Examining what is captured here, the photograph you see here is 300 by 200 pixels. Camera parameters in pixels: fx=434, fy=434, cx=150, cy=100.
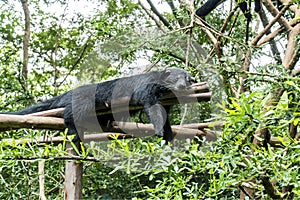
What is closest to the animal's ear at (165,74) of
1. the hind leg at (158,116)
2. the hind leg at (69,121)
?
the hind leg at (158,116)

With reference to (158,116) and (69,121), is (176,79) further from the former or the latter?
(69,121)

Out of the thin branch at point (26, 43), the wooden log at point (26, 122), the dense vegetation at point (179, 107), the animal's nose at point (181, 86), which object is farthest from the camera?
the thin branch at point (26, 43)

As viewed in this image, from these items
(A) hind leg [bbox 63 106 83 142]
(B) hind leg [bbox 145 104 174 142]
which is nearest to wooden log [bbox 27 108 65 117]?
(A) hind leg [bbox 63 106 83 142]

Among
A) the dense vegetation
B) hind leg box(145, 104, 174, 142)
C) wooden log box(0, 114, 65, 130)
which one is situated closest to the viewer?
the dense vegetation

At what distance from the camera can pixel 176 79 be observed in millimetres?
1551

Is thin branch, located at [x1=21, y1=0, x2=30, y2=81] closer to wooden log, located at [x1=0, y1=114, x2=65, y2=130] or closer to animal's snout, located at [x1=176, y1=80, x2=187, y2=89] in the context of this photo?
wooden log, located at [x1=0, y1=114, x2=65, y2=130]

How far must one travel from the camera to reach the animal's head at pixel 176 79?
4.95 ft

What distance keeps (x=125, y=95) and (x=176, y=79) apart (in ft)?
0.76

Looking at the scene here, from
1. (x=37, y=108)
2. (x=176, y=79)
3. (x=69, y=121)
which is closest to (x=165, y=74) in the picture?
(x=176, y=79)

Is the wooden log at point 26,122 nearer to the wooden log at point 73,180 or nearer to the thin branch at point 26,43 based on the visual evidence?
the wooden log at point 73,180

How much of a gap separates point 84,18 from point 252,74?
9.76 feet

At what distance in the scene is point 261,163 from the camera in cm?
87

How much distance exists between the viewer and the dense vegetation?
2.88ft

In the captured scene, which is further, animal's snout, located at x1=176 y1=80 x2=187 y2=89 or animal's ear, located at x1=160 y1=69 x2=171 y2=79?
animal's ear, located at x1=160 y1=69 x2=171 y2=79
